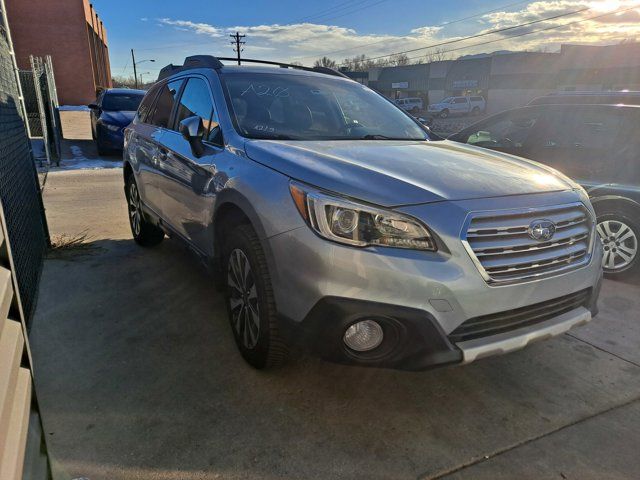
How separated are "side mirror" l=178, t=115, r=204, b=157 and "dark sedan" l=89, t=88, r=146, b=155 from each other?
890cm

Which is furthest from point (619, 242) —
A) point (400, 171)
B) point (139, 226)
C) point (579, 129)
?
point (139, 226)

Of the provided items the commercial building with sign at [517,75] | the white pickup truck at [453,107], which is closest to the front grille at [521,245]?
the commercial building with sign at [517,75]

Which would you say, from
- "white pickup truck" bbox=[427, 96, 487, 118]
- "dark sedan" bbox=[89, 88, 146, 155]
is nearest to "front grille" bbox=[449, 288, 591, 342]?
"dark sedan" bbox=[89, 88, 146, 155]

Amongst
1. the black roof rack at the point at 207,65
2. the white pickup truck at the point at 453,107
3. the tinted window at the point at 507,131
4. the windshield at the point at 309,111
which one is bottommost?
the white pickup truck at the point at 453,107

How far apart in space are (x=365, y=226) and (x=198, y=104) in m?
2.05

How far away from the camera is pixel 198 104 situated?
3.55 metres

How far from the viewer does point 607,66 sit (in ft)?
120

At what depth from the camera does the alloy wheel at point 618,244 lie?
4.28 m

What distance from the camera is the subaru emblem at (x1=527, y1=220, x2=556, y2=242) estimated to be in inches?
89.6

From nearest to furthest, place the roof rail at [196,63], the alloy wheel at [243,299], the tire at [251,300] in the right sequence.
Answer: the tire at [251,300]
the alloy wheel at [243,299]
the roof rail at [196,63]

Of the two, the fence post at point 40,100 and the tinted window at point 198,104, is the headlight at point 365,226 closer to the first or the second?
the tinted window at point 198,104

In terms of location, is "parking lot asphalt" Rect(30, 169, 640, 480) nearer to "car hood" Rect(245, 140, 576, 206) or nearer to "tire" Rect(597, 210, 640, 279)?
"tire" Rect(597, 210, 640, 279)

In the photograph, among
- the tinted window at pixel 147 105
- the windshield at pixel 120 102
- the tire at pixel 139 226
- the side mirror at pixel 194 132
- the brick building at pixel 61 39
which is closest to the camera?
the side mirror at pixel 194 132

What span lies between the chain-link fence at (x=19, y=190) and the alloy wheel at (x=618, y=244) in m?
4.82
